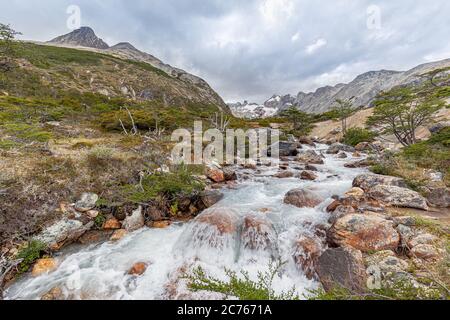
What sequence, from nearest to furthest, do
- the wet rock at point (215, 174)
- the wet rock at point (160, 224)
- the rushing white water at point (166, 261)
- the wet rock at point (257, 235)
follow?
the rushing white water at point (166, 261) < the wet rock at point (257, 235) < the wet rock at point (160, 224) < the wet rock at point (215, 174)

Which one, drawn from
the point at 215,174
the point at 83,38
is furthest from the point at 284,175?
the point at 83,38

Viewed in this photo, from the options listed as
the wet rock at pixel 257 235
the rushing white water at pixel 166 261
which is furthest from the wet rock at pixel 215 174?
the wet rock at pixel 257 235

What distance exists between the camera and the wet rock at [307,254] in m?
5.02

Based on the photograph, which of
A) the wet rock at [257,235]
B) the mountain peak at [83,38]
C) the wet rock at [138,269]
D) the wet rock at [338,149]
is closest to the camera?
the wet rock at [138,269]

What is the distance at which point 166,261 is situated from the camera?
5570mm

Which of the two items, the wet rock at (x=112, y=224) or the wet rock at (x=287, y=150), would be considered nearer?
the wet rock at (x=112, y=224)

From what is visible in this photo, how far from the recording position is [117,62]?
234ft

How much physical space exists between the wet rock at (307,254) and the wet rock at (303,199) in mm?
2288

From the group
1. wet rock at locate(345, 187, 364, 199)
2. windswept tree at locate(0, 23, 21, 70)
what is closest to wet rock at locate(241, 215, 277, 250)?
wet rock at locate(345, 187, 364, 199)

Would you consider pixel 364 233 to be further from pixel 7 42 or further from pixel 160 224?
pixel 7 42

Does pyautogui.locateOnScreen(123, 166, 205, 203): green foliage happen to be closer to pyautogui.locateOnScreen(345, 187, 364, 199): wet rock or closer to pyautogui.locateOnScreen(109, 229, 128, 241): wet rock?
pyautogui.locateOnScreen(109, 229, 128, 241): wet rock

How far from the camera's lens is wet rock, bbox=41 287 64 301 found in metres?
4.43

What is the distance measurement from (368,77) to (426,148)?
8092 inches

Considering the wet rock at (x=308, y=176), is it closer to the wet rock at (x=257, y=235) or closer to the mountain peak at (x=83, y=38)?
the wet rock at (x=257, y=235)
